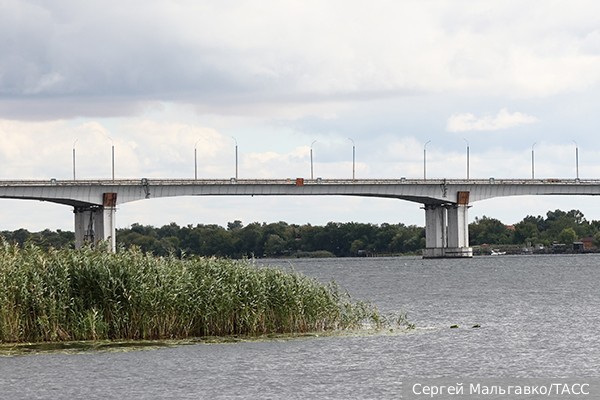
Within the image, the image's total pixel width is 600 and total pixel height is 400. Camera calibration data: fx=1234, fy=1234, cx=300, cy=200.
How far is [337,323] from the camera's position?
42750 millimetres

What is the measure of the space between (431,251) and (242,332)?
130 metres

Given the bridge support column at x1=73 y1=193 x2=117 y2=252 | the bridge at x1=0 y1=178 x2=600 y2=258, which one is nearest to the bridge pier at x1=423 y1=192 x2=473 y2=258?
the bridge at x1=0 y1=178 x2=600 y2=258

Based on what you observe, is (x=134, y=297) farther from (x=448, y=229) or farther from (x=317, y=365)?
(x=448, y=229)

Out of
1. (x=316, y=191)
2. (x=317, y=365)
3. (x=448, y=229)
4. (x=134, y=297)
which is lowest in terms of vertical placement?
(x=317, y=365)

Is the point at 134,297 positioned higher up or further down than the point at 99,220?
further down

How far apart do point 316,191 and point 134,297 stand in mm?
108803

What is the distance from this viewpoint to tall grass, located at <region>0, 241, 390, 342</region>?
37.4 meters

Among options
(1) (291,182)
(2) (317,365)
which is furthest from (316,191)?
(2) (317,365)

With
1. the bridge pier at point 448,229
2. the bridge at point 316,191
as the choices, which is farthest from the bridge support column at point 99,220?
the bridge pier at point 448,229

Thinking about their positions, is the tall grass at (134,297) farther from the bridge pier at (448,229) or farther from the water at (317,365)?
the bridge pier at (448,229)

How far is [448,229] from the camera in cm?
16400

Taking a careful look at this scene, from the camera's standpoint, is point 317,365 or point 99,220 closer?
point 317,365

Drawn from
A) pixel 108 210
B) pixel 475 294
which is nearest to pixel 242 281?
pixel 475 294

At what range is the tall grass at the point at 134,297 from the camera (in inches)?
1471
